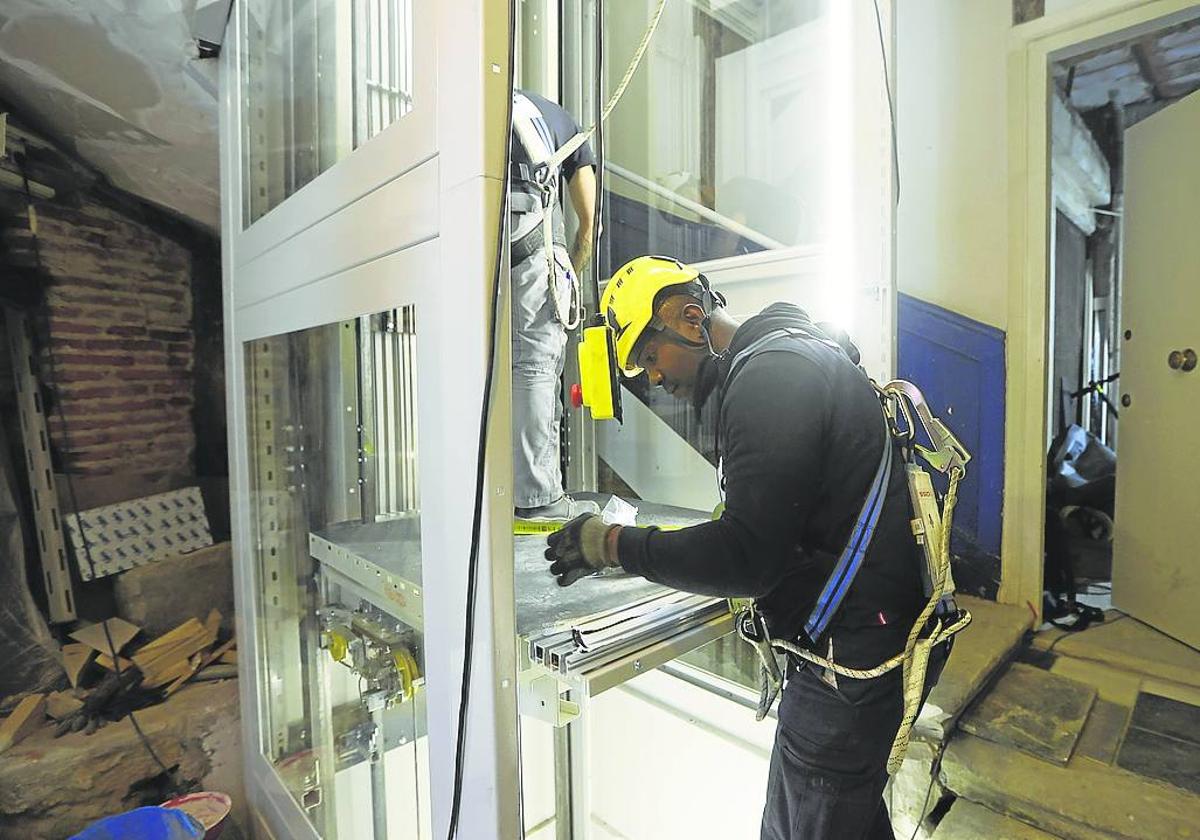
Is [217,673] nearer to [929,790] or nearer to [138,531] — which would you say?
[138,531]

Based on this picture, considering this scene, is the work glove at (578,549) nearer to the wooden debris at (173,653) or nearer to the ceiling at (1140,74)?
the wooden debris at (173,653)

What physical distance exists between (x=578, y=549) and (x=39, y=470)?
252 centimetres

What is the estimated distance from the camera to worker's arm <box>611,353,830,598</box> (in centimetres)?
79

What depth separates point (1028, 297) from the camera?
6.86 feet

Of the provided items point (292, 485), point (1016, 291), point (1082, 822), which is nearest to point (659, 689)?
point (1082, 822)

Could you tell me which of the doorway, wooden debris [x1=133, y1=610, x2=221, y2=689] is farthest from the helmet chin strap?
wooden debris [x1=133, y1=610, x2=221, y2=689]

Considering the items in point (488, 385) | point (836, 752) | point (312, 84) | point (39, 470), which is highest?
point (312, 84)

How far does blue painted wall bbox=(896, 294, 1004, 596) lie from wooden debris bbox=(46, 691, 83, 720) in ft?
10.1

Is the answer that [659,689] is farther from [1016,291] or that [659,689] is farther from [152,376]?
[152,376]

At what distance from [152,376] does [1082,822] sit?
11.1 feet

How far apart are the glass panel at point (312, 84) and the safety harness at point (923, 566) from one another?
0.72m

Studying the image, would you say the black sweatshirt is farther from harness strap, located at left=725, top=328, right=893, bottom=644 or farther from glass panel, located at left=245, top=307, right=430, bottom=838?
glass panel, located at left=245, top=307, right=430, bottom=838

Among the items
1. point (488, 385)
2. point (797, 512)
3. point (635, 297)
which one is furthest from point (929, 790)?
point (488, 385)

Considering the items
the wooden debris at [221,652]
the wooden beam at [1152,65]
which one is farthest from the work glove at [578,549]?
the wooden beam at [1152,65]
